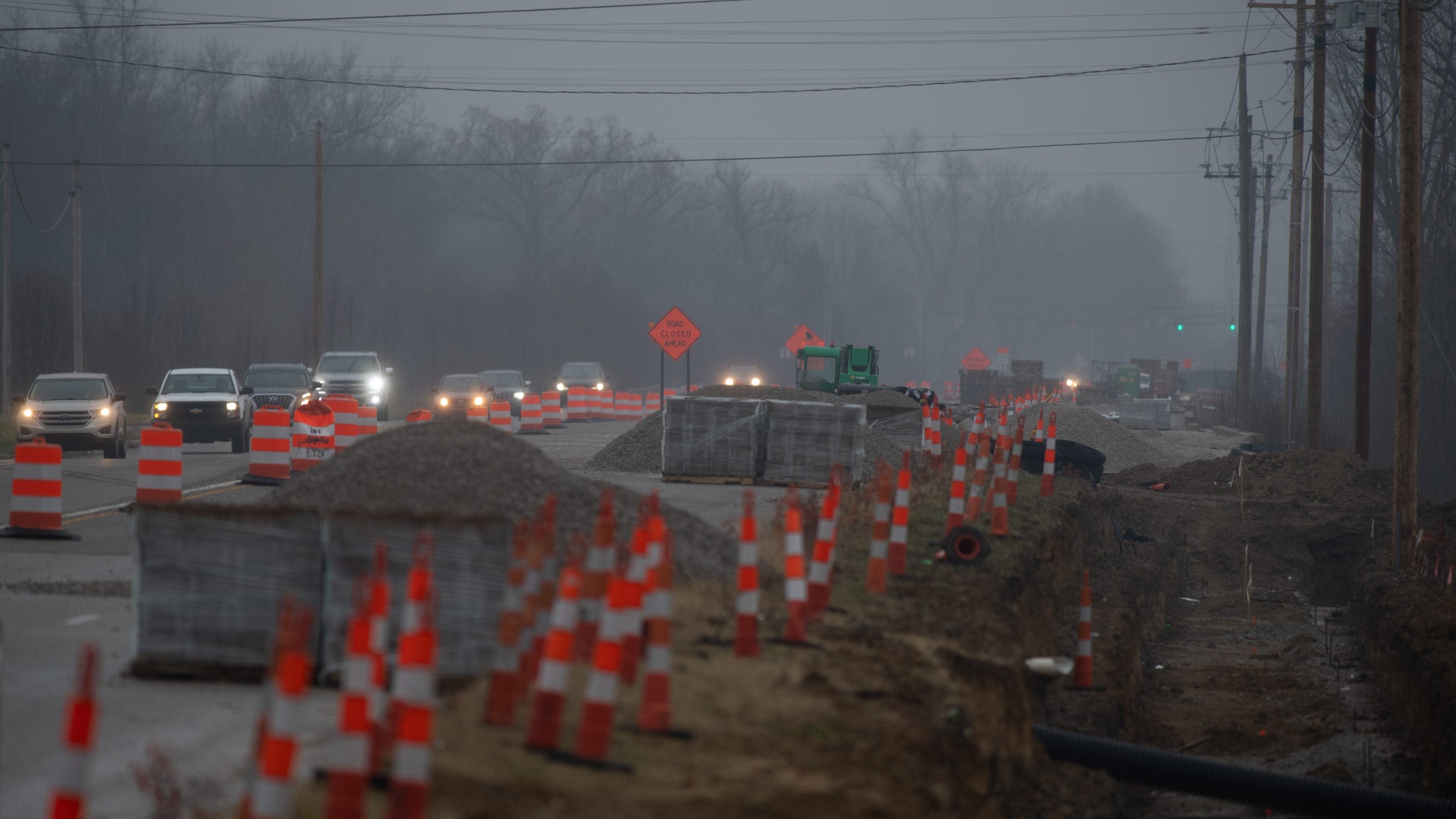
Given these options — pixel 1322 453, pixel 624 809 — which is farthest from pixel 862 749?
pixel 1322 453

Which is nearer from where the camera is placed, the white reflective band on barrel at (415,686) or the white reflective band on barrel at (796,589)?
the white reflective band on barrel at (415,686)

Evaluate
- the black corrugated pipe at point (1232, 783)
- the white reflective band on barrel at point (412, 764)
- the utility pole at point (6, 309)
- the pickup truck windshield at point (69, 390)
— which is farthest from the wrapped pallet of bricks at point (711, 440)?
the utility pole at point (6, 309)

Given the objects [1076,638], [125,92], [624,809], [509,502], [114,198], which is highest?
[125,92]

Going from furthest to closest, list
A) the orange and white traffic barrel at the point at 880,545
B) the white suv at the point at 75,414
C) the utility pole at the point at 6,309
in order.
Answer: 1. the utility pole at the point at 6,309
2. the white suv at the point at 75,414
3. the orange and white traffic barrel at the point at 880,545

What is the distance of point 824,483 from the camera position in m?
19.3

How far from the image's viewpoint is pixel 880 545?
10.1 metres

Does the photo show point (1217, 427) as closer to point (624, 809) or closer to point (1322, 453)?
point (1322, 453)

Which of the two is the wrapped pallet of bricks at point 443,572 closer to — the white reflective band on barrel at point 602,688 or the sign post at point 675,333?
the white reflective band on barrel at point 602,688

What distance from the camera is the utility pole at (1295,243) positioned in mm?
35531

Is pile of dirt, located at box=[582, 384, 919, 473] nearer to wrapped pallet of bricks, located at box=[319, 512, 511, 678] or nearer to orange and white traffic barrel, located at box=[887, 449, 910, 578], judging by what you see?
orange and white traffic barrel, located at box=[887, 449, 910, 578]

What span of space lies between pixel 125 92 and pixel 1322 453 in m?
50.0

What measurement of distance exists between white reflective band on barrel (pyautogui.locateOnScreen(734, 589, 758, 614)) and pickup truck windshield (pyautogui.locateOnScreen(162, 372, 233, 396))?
70.8ft

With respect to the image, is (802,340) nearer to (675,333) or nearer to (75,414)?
(675,333)

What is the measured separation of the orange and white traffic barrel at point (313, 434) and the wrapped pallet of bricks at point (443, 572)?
13.8 metres
